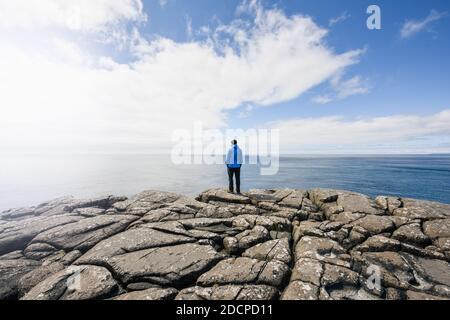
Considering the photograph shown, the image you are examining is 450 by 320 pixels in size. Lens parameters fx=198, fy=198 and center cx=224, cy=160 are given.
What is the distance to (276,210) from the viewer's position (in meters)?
15.8

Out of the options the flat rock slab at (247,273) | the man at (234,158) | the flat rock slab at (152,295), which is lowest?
the flat rock slab at (152,295)

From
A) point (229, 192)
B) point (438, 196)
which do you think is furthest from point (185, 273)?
point (438, 196)

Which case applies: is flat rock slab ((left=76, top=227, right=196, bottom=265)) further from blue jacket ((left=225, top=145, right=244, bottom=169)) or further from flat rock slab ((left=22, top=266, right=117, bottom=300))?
blue jacket ((left=225, top=145, right=244, bottom=169))

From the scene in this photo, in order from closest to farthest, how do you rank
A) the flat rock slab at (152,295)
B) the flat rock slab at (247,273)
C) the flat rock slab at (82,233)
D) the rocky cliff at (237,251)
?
the flat rock slab at (152,295) < the rocky cliff at (237,251) < the flat rock slab at (247,273) < the flat rock slab at (82,233)

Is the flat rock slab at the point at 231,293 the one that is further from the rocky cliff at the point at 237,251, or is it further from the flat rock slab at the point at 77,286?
the flat rock slab at the point at 77,286

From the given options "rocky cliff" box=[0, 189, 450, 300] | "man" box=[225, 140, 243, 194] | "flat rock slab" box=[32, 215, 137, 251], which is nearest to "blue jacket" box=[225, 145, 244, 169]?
"man" box=[225, 140, 243, 194]

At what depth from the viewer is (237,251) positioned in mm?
11078

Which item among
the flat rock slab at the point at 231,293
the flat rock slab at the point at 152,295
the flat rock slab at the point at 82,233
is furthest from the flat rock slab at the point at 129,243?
the flat rock slab at the point at 231,293

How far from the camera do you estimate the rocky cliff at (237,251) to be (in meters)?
8.19

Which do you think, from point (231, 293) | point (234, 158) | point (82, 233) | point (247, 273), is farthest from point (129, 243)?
point (234, 158)

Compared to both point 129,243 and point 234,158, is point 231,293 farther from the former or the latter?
point 234,158

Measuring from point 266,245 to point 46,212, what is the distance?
20.0 m

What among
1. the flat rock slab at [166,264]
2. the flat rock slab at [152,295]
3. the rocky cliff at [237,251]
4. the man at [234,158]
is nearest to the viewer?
the flat rock slab at [152,295]

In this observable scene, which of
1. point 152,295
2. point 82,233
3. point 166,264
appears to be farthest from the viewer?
point 82,233
